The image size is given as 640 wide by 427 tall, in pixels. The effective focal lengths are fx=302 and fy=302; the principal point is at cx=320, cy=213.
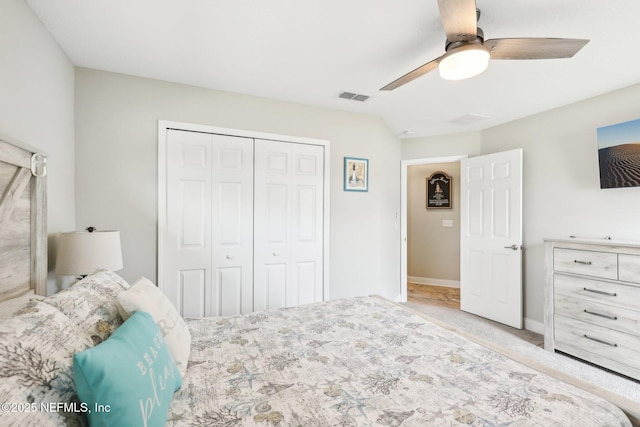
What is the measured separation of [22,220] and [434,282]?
5657 millimetres

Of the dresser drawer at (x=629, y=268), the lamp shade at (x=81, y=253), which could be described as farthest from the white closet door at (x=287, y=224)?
the dresser drawer at (x=629, y=268)

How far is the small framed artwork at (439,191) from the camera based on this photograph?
18.2ft

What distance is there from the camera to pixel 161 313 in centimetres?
131

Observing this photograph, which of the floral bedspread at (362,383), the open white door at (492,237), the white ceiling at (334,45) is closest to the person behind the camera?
the floral bedspread at (362,383)

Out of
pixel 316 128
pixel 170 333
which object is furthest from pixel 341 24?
pixel 170 333

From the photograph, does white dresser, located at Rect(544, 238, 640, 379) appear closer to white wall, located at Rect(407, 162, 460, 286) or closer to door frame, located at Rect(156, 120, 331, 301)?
door frame, located at Rect(156, 120, 331, 301)

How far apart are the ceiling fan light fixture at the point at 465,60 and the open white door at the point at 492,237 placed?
2.33 m

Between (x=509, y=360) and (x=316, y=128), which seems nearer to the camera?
(x=509, y=360)

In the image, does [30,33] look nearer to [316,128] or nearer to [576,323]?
[316,128]

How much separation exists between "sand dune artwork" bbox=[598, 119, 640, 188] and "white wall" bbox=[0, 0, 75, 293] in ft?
13.9

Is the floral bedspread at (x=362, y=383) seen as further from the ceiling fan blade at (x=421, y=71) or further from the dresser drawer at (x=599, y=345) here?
the dresser drawer at (x=599, y=345)

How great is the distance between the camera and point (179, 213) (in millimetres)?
2848

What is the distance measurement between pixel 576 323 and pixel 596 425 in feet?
7.62

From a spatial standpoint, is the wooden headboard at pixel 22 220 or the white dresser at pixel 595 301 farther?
the white dresser at pixel 595 301
